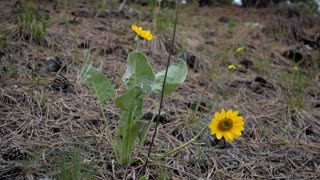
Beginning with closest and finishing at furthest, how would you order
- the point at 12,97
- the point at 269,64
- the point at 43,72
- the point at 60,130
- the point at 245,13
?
the point at 60,130, the point at 12,97, the point at 43,72, the point at 269,64, the point at 245,13

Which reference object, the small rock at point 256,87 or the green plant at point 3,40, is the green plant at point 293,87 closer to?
the small rock at point 256,87

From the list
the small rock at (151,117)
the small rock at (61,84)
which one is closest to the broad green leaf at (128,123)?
the small rock at (151,117)

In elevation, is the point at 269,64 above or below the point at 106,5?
below

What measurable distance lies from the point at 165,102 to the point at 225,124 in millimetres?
805

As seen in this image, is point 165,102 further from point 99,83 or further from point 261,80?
point 261,80

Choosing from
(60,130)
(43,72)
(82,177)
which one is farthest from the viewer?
(43,72)

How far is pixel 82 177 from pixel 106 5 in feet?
10.1

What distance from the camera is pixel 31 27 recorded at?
9.24 ft

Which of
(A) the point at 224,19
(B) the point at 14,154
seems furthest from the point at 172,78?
(A) the point at 224,19

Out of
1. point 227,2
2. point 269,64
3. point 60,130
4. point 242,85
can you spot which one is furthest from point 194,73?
point 227,2

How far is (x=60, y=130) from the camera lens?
1909mm

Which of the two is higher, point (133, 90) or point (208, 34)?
point (133, 90)

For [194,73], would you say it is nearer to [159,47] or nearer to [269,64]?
[159,47]

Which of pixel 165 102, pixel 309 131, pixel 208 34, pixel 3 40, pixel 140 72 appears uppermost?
pixel 140 72
